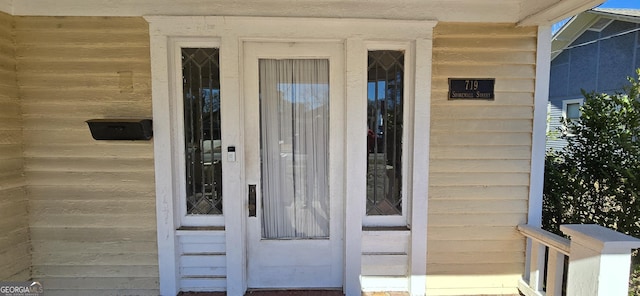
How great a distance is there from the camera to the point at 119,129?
1942 millimetres

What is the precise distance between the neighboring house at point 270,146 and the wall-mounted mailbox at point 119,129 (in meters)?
0.03

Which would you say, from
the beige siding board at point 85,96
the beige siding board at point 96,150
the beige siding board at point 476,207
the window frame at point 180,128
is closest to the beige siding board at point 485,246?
the beige siding board at point 476,207

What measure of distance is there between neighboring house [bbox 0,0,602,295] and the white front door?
11 mm

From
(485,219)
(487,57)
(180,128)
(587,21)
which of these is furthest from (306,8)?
(587,21)

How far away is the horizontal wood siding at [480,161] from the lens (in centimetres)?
208

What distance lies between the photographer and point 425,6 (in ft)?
6.66

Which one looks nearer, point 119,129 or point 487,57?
point 119,129

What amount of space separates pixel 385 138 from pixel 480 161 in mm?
706

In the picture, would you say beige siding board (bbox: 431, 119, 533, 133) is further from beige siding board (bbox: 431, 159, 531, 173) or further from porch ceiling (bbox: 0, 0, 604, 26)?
porch ceiling (bbox: 0, 0, 604, 26)

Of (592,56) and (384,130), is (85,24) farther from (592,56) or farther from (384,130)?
(592,56)

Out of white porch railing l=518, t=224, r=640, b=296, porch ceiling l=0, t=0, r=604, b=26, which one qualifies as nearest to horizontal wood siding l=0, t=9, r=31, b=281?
porch ceiling l=0, t=0, r=604, b=26

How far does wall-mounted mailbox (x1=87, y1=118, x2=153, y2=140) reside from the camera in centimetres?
193

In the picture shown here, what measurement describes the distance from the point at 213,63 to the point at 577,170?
9.47 feet

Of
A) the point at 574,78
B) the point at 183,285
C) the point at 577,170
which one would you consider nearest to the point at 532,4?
the point at 577,170
